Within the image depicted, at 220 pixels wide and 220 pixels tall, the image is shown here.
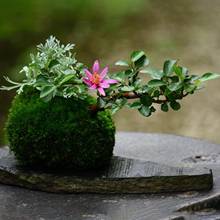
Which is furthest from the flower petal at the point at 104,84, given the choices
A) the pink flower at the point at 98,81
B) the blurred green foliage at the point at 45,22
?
the blurred green foliage at the point at 45,22

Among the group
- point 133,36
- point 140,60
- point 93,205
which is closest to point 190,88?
point 140,60

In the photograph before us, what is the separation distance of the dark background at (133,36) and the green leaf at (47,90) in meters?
1.46

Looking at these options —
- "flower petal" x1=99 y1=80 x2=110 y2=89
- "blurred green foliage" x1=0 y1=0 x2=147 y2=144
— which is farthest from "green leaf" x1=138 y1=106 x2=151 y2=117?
"blurred green foliage" x1=0 y1=0 x2=147 y2=144

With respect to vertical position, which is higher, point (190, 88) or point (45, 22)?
point (45, 22)

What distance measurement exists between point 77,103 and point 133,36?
2825 millimetres

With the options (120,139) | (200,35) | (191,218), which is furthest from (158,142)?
(200,35)

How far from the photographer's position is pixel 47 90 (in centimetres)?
153

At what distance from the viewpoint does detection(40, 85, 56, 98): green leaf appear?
152 cm

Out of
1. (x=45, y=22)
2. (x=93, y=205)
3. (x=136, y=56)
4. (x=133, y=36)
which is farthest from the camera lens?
(x=133, y=36)

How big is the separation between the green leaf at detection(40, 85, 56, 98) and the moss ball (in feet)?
0.24

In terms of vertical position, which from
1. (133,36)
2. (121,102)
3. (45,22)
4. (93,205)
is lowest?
(93,205)

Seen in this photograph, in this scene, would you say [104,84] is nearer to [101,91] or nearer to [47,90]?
[101,91]

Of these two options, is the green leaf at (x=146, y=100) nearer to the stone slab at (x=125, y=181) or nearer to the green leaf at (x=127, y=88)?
the green leaf at (x=127, y=88)

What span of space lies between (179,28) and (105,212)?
3.14 meters
